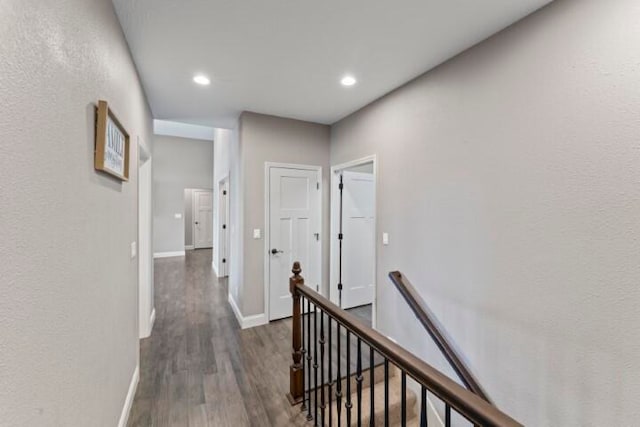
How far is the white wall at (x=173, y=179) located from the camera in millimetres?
7867

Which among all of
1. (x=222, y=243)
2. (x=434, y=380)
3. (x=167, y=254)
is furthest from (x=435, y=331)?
(x=167, y=254)

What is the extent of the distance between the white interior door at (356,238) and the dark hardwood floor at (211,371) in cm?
28

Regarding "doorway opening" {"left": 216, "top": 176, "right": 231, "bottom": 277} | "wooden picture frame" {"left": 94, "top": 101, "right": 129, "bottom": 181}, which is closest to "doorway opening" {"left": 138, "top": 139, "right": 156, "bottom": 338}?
"wooden picture frame" {"left": 94, "top": 101, "right": 129, "bottom": 181}

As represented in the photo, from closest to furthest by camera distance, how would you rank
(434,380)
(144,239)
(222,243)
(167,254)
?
(434,380) → (144,239) → (222,243) → (167,254)

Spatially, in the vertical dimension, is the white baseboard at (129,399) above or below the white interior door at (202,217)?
below

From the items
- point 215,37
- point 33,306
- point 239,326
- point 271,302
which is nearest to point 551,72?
point 215,37

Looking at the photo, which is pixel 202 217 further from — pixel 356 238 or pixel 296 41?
pixel 296 41

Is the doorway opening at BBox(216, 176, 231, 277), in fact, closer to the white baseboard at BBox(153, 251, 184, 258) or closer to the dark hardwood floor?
the dark hardwood floor

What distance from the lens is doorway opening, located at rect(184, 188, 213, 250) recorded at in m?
9.28

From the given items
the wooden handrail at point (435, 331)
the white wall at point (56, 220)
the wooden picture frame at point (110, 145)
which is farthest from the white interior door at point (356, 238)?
the white wall at point (56, 220)

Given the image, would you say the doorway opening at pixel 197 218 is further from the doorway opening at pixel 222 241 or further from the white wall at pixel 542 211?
the white wall at pixel 542 211

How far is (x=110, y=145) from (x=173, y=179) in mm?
7441

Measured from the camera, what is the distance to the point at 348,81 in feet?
8.39

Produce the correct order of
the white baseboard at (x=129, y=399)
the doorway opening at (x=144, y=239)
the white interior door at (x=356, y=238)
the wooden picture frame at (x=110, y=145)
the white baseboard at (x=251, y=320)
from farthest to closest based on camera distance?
the white interior door at (x=356, y=238) < the white baseboard at (x=251, y=320) < the doorway opening at (x=144, y=239) < the white baseboard at (x=129, y=399) < the wooden picture frame at (x=110, y=145)
